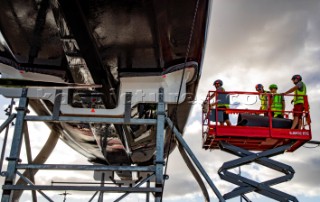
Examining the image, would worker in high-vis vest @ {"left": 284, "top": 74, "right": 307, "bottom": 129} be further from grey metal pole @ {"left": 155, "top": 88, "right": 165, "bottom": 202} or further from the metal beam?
the metal beam

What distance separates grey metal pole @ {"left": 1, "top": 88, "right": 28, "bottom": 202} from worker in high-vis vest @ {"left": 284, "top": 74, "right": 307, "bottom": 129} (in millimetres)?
4756

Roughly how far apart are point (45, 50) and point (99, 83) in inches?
37.4

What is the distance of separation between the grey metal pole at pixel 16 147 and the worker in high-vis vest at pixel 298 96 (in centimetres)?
476

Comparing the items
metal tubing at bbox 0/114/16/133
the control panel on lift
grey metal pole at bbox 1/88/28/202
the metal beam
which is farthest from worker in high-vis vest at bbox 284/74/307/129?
metal tubing at bbox 0/114/16/133

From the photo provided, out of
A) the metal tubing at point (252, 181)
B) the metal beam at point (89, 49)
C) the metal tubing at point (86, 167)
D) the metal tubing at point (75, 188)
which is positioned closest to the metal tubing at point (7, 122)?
the metal tubing at point (86, 167)

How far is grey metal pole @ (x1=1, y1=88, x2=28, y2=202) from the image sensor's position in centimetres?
561

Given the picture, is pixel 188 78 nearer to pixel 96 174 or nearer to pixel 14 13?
pixel 14 13

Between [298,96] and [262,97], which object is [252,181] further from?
[262,97]

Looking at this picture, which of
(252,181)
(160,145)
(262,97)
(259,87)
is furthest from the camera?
(259,87)

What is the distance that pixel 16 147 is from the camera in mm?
5828

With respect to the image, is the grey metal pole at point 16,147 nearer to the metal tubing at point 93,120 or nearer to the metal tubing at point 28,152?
the metal tubing at point 93,120

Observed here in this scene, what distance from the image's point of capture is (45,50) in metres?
5.57

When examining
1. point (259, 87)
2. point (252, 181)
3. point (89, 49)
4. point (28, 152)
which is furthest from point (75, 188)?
point (259, 87)

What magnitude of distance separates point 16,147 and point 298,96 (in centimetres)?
511
